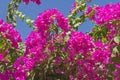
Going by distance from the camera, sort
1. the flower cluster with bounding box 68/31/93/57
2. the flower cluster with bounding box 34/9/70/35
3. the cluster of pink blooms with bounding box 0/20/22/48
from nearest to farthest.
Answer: the flower cluster with bounding box 68/31/93/57, the flower cluster with bounding box 34/9/70/35, the cluster of pink blooms with bounding box 0/20/22/48

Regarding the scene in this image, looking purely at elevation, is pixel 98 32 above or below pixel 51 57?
above

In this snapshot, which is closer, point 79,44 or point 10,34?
point 79,44

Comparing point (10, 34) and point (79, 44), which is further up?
point (10, 34)

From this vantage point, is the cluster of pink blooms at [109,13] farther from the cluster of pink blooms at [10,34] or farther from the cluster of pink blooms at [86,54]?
the cluster of pink blooms at [10,34]

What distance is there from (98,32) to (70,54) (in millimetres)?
1739

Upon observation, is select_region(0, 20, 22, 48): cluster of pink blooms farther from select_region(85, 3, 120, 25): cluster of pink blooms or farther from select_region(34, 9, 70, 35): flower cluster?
select_region(85, 3, 120, 25): cluster of pink blooms

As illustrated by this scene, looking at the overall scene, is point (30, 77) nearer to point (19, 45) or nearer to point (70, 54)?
point (70, 54)

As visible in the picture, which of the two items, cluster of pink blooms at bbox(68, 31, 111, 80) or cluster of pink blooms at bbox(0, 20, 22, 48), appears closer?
cluster of pink blooms at bbox(68, 31, 111, 80)

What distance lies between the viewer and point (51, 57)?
15.0ft

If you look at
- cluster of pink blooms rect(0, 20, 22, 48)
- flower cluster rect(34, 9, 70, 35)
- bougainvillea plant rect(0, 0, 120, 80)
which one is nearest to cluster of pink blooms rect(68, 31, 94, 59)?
bougainvillea plant rect(0, 0, 120, 80)

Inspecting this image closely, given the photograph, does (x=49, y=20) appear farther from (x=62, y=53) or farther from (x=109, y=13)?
(x=109, y=13)

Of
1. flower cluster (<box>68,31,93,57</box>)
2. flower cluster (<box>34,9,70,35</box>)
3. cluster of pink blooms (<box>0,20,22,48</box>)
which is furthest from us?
cluster of pink blooms (<box>0,20,22,48</box>)

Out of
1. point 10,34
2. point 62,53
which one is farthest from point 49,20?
point 10,34

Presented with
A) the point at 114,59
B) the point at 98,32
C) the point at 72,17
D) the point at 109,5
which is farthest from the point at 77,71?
the point at 72,17
